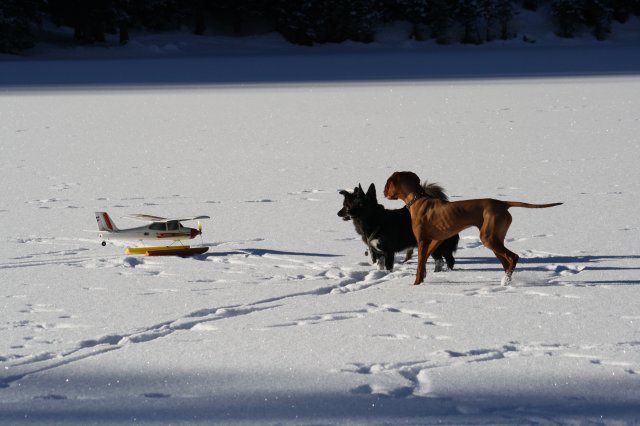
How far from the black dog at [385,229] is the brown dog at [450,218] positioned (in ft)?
0.83

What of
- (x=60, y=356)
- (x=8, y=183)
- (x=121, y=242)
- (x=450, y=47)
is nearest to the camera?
(x=60, y=356)

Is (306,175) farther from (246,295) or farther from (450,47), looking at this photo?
(450,47)

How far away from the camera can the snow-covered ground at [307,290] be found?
11.8ft

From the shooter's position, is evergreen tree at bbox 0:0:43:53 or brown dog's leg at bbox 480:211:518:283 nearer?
brown dog's leg at bbox 480:211:518:283

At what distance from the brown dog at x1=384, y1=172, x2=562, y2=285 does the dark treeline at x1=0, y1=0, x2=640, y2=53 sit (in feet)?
108

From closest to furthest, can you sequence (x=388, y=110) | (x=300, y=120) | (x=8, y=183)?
(x=8, y=183) < (x=300, y=120) < (x=388, y=110)

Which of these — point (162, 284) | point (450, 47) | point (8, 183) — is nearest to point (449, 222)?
point (162, 284)

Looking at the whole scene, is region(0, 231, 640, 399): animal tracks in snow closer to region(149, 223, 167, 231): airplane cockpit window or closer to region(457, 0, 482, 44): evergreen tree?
region(149, 223, 167, 231): airplane cockpit window

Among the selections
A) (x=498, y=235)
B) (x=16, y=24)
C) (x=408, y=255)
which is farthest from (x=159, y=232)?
(x=16, y=24)

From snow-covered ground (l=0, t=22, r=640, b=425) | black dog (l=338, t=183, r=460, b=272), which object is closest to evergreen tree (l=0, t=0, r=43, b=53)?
snow-covered ground (l=0, t=22, r=640, b=425)

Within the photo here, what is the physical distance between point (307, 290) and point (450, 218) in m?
0.81

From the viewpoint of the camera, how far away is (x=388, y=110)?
16297mm

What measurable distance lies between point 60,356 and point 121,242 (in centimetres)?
241

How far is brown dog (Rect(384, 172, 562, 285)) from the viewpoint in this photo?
17.0 ft
